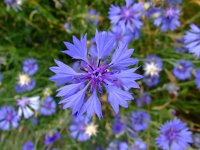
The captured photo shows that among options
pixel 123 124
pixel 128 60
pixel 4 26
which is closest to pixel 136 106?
pixel 123 124

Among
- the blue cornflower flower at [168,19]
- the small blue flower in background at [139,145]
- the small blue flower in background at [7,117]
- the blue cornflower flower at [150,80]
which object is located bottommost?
the small blue flower in background at [139,145]

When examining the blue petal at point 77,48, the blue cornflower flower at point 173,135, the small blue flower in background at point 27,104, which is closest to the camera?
the blue petal at point 77,48

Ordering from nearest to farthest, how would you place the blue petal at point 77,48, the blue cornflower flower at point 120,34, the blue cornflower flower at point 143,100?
the blue petal at point 77,48 < the blue cornflower flower at point 120,34 < the blue cornflower flower at point 143,100

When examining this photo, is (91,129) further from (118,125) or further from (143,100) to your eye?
(143,100)

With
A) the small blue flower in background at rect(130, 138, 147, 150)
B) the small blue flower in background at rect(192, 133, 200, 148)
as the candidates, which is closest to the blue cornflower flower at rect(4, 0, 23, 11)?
the small blue flower in background at rect(130, 138, 147, 150)

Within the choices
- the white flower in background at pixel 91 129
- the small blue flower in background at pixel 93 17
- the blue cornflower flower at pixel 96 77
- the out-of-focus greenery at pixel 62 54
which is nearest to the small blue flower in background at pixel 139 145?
the out-of-focus greenery at pixel 62 54

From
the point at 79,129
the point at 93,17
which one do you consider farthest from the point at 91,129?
the point at 93,17

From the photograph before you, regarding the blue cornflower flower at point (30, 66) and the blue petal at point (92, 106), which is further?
the blue cornflower flower at point (30, 66)

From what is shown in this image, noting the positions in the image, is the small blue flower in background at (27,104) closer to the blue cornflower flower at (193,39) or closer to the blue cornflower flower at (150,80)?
the blue cornflower flower at (150,80)
